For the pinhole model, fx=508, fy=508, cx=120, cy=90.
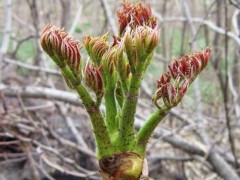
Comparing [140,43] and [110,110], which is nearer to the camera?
[140,43]

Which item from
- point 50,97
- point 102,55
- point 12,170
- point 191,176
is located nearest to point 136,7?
point 102,55

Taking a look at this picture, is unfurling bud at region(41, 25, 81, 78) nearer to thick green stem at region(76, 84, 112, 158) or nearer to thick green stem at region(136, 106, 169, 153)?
thick green stem at region(76, 84, 112, 158)

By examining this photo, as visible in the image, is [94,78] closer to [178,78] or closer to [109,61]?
[109,61]

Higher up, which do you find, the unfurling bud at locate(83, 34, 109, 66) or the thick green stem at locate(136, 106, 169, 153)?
the unfurling bud at locate(83, 34, 109, 66)

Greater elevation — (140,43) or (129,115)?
(140,43)

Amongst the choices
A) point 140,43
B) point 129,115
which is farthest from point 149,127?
point 140,43

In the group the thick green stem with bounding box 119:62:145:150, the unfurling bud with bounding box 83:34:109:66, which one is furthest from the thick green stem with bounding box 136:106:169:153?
the unfurling bud with bounding box 83:34:109:66

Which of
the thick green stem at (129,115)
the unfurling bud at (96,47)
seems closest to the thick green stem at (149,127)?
the thick green stem at (129,115)
